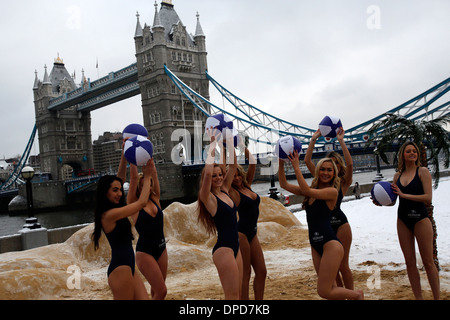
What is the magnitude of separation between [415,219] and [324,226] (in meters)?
1.10

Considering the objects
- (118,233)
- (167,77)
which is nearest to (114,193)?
(118,233)

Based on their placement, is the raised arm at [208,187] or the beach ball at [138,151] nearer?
the beach ball at [138,151]

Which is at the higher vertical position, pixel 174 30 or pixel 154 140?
pixel 174 30

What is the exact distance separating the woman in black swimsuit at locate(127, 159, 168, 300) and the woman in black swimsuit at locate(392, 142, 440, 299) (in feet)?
7.70

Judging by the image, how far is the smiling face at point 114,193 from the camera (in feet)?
11.0

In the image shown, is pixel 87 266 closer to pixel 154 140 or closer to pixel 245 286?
pixel 245 286

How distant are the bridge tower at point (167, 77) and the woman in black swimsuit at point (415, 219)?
41.0 m

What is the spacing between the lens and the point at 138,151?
3520 mm

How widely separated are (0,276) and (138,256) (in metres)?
2.18

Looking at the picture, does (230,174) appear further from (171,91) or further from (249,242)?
(171,91)

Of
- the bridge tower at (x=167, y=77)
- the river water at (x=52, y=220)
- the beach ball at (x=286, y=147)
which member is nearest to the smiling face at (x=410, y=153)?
the beach ball at (x=286, y=147)

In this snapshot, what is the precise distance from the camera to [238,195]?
4328 mm

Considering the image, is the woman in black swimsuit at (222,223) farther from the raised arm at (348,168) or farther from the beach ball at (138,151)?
the raised arm at (348,168)
